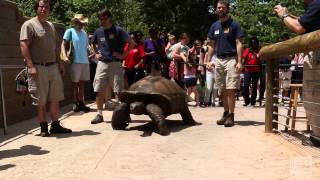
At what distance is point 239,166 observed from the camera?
5.41 metres

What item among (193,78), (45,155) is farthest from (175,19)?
(45,155)

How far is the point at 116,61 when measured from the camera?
888cm

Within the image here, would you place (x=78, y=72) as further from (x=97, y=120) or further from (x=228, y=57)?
(x=228, y=57)

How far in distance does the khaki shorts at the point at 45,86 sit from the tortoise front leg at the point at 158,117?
135 cm

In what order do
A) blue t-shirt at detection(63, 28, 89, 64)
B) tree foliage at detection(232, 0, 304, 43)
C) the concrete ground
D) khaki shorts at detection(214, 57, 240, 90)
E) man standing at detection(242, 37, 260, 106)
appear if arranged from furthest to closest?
tree foliage at detection(232, 0, 304, 43)
man standing at detection(242, 37, 260, 106)
blue t-shirt at detection(63, 28, 89, 64)
khaki shorts at detection(214, 57, 240, 90)
the concrete ground

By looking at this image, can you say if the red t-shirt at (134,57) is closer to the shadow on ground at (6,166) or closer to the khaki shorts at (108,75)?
the khaki shorts at (108,75)

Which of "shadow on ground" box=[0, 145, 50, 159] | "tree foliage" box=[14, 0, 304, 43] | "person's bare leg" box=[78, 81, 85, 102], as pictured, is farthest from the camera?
"tree foliage" box=[14, 0, 304, 43]

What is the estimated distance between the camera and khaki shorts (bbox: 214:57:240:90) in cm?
830

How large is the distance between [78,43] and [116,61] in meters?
2.05

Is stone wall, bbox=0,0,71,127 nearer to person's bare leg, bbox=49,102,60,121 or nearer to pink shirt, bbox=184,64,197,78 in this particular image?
person's bare leg, bbox=49,102,60,121

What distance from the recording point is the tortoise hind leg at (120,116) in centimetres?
798

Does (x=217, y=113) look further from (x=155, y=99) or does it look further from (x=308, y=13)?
(x=308, y=13)

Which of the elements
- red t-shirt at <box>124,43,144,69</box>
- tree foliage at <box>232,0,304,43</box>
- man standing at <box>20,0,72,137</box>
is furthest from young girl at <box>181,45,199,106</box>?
tree foliage at <box>232,0,304,43</box>

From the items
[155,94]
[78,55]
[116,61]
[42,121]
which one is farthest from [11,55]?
[155,94]
